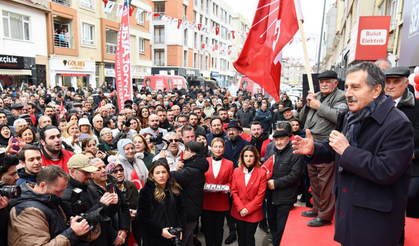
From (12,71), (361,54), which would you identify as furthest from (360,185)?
(12,71)

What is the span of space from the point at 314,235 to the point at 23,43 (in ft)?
71.6

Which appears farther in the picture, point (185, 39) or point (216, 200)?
point (185, 39)

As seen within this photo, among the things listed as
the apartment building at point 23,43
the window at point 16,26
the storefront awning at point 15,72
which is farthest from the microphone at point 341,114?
the window at point 16,26

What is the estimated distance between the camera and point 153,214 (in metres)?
3.52

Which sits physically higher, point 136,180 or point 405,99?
point 405,99

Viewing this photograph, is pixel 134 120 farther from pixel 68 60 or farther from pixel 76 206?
pixel 68 60

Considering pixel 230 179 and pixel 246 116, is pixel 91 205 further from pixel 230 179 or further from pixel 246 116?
pixel 246 116

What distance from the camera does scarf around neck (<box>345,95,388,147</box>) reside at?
6.52 ft

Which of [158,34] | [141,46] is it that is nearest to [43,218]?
[141,46]

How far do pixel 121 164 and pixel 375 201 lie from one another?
3.34 meters

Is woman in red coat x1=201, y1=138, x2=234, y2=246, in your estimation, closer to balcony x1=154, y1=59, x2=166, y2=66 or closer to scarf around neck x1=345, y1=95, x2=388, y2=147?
scarf around neck x1=345, y1=95, x2=388, y2=147

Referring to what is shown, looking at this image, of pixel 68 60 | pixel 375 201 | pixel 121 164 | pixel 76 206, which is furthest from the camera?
pixel 68 60

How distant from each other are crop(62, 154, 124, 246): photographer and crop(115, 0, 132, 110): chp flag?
6.22 m

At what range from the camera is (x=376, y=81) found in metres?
1.96
